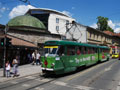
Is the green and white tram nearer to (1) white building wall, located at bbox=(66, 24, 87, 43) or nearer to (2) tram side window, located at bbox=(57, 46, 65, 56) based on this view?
(2) tram side window, located at bbox=(57, 46, 65, 56)

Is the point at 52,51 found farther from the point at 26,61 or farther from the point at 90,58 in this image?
the point at 26,61

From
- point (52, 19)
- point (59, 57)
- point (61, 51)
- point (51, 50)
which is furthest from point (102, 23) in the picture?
point (59, 57)

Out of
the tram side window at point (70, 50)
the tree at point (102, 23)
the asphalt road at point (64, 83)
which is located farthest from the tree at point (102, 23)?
the asphalt road at point (64, 83)

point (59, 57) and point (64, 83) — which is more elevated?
point (59, 57)

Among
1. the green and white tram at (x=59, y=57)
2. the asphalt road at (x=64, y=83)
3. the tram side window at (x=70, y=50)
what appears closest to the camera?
the asphalt road at (x=64, y=83)

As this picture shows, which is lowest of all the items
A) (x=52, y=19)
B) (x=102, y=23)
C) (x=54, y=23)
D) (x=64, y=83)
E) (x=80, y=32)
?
(x=64, y=83)

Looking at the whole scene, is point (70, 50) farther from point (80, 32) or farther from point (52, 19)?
point (52, 19)

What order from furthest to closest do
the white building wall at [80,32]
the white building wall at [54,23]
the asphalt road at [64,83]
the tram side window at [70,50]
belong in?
1. the white building wall at [54,23]
2. the white building wall at [80,32]
3. the tram side window at [70,50]
4. the asphalt road at [64,83]

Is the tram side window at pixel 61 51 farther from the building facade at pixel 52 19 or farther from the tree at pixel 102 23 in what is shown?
the tree at pixel 102 23

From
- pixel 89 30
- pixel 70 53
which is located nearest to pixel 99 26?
pixel 89 30

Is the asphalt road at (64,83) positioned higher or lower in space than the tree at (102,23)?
lower

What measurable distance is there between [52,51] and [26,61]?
35.3 ft

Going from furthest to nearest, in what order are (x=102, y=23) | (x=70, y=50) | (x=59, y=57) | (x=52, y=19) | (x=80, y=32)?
(x=102, y=23) < (x=52, y=19) < (x=80, y=32) < (x=70, y=50) < (x=59, y=57)

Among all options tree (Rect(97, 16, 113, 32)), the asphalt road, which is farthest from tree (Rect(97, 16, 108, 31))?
the asphalt road
